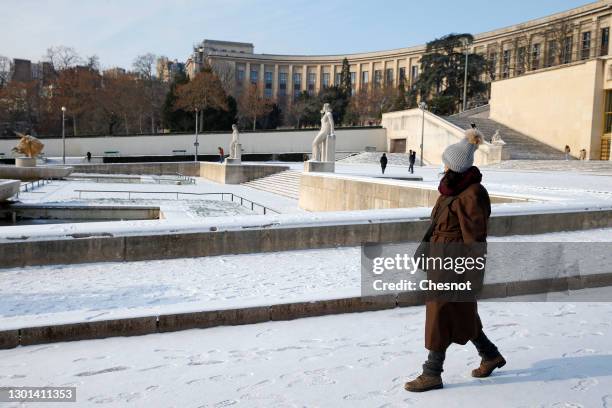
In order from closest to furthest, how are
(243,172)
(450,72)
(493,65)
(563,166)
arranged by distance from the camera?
(563,166), (243,172), (450,72), (493,65)

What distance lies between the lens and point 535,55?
215 ft

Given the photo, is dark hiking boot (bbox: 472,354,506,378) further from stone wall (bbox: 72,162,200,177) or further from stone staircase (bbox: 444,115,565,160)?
stone wall (bbox: 72,162,200,177)

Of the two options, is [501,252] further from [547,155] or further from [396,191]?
[547,155]

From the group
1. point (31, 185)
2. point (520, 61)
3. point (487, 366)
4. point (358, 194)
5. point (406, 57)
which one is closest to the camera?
point (487, 366)

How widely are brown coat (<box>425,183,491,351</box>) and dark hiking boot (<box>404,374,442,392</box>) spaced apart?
22 centimetres

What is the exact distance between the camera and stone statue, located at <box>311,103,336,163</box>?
864 inches

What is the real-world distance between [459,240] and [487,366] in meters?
0.93

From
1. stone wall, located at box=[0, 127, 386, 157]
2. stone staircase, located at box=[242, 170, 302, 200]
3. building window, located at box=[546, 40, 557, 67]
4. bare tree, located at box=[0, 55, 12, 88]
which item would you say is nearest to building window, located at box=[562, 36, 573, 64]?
building window, located at box=[546, 40, 557, 67]

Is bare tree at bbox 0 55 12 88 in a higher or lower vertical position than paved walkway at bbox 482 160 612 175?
higher

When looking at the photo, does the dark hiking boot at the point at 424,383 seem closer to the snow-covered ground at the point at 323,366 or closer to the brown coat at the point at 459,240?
the snow-covered ground at the point at 323,366

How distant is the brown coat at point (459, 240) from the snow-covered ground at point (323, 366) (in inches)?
15.6

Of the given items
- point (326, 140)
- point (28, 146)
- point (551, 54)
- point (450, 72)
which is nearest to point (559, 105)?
point (450, 72)

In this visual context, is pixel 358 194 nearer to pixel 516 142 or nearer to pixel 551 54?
pixel 516 142

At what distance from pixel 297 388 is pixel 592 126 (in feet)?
127
